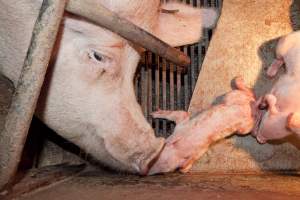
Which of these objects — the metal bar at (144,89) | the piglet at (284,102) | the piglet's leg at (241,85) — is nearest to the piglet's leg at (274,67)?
the piglet at (284,102)

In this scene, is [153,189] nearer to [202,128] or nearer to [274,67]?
[202,128]

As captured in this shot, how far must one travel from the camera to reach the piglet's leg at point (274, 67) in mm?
3041

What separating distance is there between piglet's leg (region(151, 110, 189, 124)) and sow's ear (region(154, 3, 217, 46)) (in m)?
0.49

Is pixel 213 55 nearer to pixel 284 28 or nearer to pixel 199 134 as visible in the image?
pixel 284 28

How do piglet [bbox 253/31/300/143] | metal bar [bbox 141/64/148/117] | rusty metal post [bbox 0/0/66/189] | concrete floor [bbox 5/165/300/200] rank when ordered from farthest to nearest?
1. metal bar [bbox 141/64/148/117]
2. piglet [bbox 253/31/300/143]
3. concrete floor [bbox 5/165/300/200]
4. rusty metal post [bbox 0/0/66/189]

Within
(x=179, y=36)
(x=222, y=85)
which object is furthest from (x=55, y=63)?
(x=222, y=85)

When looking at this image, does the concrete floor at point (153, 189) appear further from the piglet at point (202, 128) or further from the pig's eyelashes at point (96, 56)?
the pig's eyelashes at point (96, 56)

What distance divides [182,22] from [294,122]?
1.07 metres

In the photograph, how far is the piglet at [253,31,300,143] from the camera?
2.63 m

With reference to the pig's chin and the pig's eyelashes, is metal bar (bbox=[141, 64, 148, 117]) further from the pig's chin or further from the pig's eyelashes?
the pig's eyelashes

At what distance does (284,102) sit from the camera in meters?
2.69

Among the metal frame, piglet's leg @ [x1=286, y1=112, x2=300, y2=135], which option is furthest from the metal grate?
the metal frame

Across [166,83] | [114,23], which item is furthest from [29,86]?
[166,83]

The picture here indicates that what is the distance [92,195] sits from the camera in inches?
66.7
